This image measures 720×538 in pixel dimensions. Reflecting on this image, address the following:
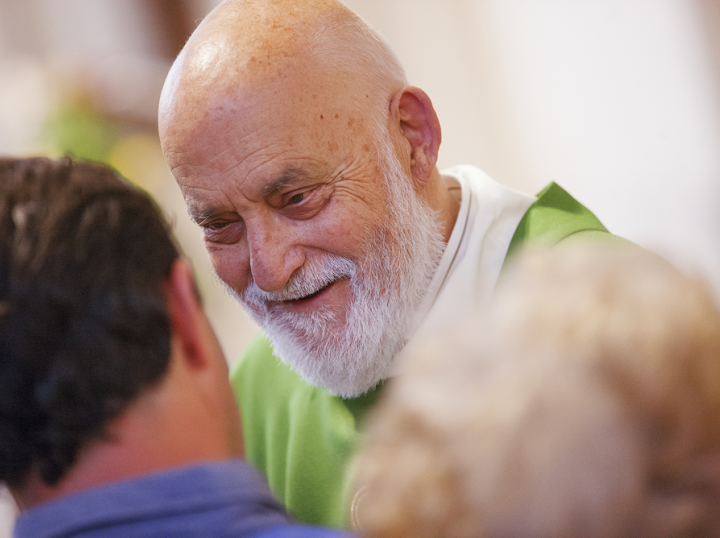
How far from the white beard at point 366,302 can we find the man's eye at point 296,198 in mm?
114

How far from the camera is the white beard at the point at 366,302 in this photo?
1.44 m

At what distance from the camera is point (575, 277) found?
0.65 m

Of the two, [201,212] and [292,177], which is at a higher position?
[292,177]

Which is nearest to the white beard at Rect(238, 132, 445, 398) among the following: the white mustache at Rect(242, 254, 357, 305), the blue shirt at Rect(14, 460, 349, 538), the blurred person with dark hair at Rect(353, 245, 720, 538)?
the white mustache at Rect(242, 254, 357, 305)

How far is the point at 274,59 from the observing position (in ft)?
4.53

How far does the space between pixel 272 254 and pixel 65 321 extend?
2.14ft

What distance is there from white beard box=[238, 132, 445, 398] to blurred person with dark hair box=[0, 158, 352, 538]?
2.05 feet

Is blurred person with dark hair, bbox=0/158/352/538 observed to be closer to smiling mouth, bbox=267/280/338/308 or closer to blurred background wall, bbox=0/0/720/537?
smiling mouth, bbox=267/280/338/308

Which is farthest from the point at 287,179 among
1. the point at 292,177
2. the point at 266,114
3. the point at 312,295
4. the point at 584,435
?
the point at 584,435

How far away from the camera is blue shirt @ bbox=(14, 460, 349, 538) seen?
729 mm

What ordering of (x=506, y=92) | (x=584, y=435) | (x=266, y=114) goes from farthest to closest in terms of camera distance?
1. (x=506, y=92)
2. (x=266, y=114)
3. (x=584, y=435)

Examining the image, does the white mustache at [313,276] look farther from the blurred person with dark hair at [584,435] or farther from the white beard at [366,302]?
the blurred person with dark hair at [584,435]

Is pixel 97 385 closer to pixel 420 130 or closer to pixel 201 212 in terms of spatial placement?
pixel 201 212

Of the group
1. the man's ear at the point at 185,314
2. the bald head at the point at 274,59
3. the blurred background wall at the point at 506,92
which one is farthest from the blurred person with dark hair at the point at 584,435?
the blurred background wall at the point at 506,92
